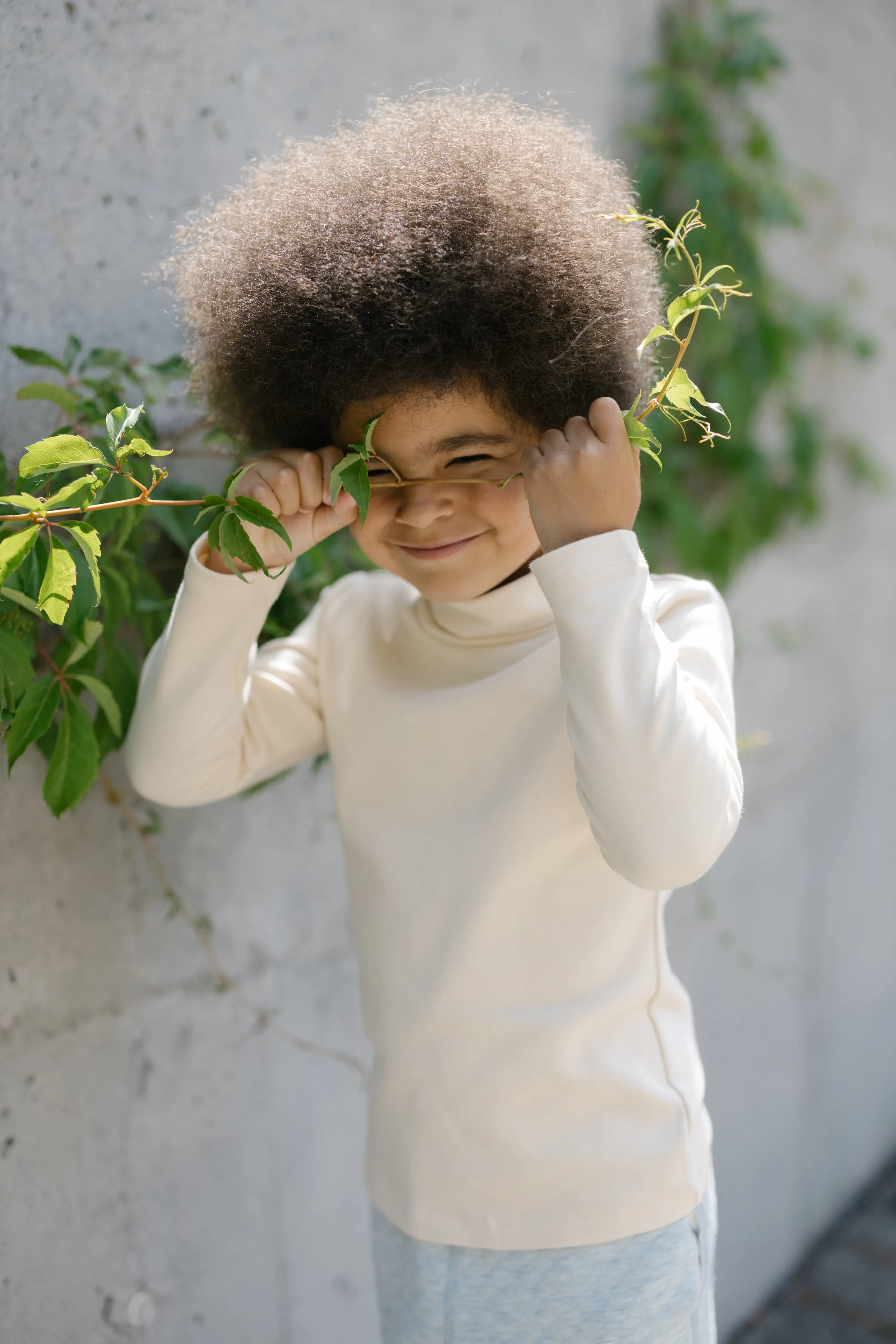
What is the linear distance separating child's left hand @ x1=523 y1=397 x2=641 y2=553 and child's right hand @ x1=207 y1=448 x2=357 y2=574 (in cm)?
19

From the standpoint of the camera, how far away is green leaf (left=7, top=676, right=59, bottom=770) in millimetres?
1071

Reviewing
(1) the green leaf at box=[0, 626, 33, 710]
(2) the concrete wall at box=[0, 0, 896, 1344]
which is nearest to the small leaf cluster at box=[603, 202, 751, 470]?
(1) the green leaf at box=[0, 626, 33, 710]

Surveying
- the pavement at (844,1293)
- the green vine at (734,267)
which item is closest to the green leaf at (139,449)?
the green vine at (734,267)

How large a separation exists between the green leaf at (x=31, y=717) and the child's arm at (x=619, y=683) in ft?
1.60

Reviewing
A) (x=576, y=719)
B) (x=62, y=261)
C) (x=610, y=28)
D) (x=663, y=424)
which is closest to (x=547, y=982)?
(x=576, y=719)

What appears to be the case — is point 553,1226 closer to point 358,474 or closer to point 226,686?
point 226,686

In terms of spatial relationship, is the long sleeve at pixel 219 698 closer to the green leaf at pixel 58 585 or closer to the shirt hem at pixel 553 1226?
the green leaf at pixel 58 585

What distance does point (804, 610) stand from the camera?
8.82 ft

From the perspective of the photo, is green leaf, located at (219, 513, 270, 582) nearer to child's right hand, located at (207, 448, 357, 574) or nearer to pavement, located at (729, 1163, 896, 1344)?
child's right hand, located at (207, 448, 357, 574)

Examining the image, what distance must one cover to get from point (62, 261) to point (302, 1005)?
1053 mm

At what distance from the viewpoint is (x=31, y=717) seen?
1078 mm

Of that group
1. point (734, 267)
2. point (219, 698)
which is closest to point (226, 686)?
point (219, 698)

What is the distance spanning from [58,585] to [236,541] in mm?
162

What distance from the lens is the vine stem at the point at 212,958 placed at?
4.58 feet
